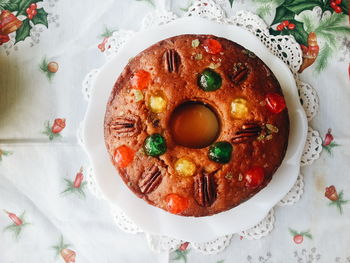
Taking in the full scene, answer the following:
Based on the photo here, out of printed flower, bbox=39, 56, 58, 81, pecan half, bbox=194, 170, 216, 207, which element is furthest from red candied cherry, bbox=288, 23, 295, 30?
printed flower, bbox=39, 56, 58, 81

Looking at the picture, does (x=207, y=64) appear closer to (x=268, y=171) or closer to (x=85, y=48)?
(x=268, y=171)

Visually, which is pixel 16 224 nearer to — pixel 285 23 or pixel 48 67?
pixel 48 67

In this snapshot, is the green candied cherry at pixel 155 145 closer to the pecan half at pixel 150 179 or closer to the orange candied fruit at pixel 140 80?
the pecan half at pixel 150 179

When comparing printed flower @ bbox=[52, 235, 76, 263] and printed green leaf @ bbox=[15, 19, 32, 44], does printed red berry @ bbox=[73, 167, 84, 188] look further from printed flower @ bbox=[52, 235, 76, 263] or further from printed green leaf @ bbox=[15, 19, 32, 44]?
printed green leaf @ bbox=[15, 19, 32, 44]

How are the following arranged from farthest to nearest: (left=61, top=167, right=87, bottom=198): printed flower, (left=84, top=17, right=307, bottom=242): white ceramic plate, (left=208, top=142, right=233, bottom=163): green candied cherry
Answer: (left=61, top=167, right=87, bottom=198): printed flower, (left=84, top=17, right=307, bottom=242): white ceramic plate, (left=208, top=142, right=233, bottom=163): green candied cherry

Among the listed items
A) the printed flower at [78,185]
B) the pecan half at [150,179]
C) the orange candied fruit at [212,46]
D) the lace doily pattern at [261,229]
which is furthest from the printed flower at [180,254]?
the orange candied fruit at [212,46]

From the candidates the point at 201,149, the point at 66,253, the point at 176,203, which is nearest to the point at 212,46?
the point at 201,149
